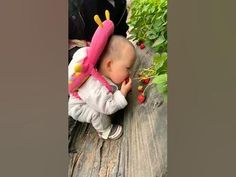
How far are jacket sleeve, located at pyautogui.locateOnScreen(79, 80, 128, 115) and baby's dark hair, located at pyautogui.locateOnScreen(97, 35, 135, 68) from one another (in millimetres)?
77

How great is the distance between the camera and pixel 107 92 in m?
1.40

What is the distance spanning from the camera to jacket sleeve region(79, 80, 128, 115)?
139 centimetres

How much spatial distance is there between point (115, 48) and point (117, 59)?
0.12 feet

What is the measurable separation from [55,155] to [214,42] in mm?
652

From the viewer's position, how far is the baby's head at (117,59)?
4.53 ft

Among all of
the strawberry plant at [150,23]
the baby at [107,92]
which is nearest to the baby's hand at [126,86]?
the baby at [107,92]

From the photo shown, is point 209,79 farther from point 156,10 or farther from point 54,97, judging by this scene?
point 54,97

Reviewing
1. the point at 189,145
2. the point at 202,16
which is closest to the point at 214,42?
the point at 202,16

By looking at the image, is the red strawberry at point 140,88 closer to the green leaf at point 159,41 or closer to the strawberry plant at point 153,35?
the strawberry plant at point 153,35

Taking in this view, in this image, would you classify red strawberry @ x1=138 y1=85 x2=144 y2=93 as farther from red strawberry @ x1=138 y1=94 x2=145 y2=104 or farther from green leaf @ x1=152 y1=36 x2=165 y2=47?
green leaf @ x1=152 y1=36 x2=165 y2=47

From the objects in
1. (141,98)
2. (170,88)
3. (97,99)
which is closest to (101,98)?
(97,99)

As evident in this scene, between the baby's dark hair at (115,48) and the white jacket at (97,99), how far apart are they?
7 centimetres

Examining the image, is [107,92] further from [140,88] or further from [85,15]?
[85,15]

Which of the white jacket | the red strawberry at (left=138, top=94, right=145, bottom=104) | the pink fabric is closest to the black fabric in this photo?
the pink fabric
